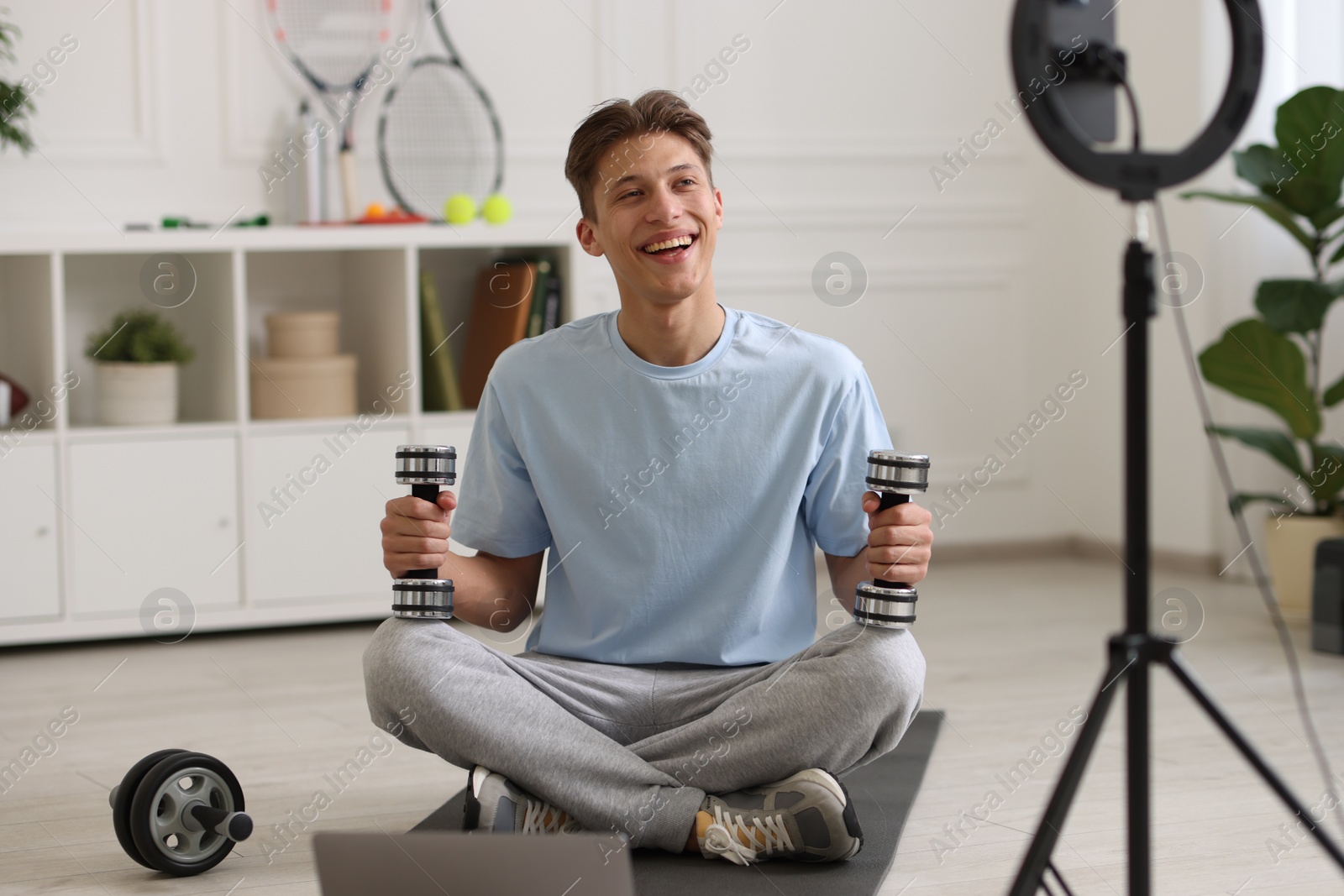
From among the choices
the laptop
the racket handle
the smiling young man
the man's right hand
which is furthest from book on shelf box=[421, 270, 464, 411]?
the laptop

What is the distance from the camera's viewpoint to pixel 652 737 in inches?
70.5

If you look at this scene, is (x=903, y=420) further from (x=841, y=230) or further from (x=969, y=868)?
(x=969, y=868)

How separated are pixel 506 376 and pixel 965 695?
1.23 metres

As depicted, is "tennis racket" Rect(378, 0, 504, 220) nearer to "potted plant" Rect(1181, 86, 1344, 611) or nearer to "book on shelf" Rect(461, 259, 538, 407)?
"book on shelf" Rect(461, 259, 538, 407)

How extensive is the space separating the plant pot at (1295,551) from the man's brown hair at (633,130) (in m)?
2.10

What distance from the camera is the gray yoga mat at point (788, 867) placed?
1.62 meters

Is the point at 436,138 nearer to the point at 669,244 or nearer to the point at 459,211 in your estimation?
the point at 459,211

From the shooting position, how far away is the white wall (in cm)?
348

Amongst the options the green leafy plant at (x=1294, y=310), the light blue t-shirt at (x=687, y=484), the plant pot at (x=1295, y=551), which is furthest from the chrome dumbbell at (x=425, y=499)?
the plant pot at (x=1295, y=551)

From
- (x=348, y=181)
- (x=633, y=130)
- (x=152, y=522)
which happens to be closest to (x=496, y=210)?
(x=348, y=181)

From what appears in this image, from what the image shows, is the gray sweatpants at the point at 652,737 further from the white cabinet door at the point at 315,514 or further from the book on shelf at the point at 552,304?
the book on shelf at the point at 552,304

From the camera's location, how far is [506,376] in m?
1.93

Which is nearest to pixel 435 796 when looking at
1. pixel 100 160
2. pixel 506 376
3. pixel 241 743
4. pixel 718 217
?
pixel 241 743

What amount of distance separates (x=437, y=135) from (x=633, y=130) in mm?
1935
